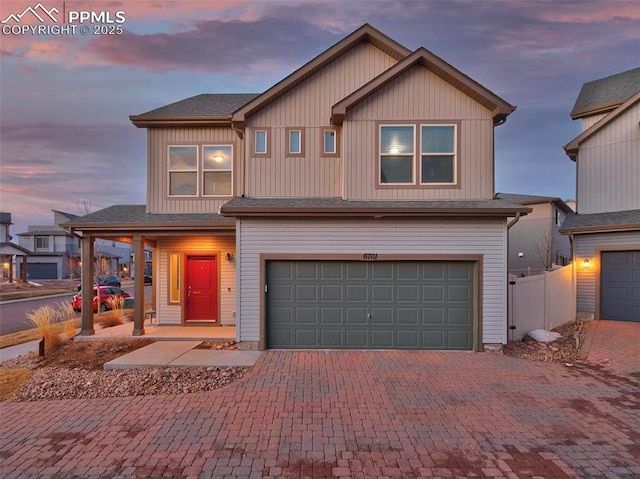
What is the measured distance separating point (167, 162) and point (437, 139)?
8.56 m

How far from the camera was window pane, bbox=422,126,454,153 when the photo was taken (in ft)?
30.1

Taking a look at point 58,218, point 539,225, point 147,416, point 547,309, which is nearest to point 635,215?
point 547,309

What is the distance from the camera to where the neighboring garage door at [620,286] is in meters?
11.0

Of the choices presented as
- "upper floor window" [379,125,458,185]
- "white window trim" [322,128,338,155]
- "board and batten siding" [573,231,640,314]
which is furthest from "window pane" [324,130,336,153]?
"board and batten siding" [573,231,640,314]

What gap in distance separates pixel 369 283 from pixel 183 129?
7.95 metres

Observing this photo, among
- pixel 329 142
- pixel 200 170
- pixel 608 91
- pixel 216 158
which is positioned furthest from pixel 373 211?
pixel 608 91

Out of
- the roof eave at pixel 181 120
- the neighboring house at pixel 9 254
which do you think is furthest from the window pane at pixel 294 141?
the neighboring house at pixel 9 254

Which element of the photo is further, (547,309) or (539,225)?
(539,225)

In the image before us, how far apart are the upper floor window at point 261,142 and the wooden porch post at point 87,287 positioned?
19.6ft

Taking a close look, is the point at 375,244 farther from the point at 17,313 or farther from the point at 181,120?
the point at 17,313

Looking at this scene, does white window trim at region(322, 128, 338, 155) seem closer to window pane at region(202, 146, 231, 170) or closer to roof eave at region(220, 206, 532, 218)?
roof eave at region(220, 206, 532, 218)

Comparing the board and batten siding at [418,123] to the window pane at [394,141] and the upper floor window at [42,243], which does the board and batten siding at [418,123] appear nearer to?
the window pane at [394,141]

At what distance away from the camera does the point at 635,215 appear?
36.7 feet

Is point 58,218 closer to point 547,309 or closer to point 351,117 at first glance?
point 351,117
